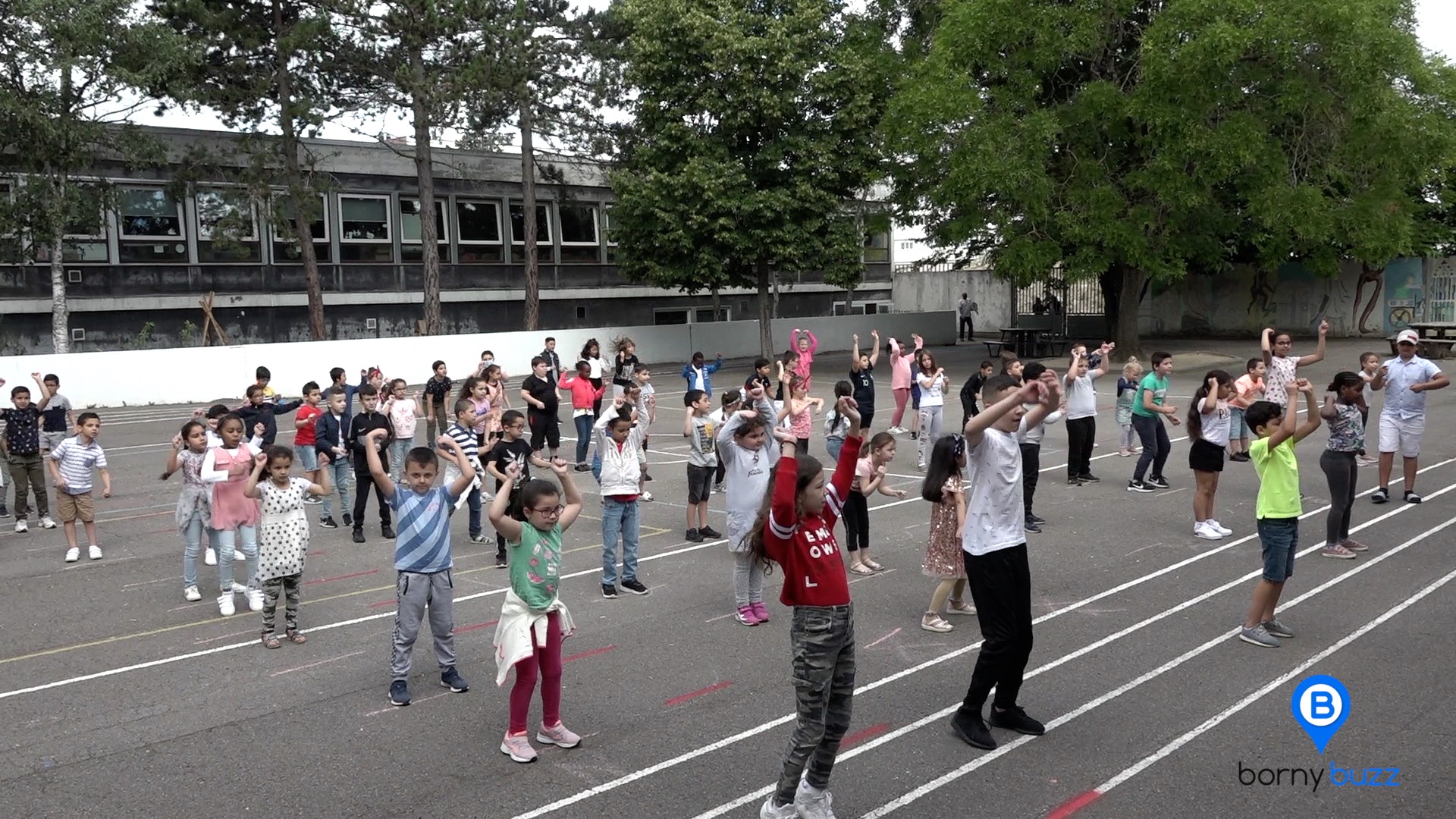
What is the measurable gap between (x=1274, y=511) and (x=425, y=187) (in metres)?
30.6

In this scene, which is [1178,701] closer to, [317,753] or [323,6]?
[317,753]

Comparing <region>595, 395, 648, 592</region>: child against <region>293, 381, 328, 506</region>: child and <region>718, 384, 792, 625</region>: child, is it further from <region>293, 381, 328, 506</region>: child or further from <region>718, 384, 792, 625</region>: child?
<region>293, 381, 328, 506</region>: child

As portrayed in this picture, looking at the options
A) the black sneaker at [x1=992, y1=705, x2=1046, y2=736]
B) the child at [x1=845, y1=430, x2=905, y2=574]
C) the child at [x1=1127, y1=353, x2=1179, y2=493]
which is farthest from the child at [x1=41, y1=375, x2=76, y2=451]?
the child at [x1=1127, y1=353, x2=1179, y2=493]

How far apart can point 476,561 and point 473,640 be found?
2.65 meters

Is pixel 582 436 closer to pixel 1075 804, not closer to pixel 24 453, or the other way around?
pixel 24 453

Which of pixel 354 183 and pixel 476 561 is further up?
pixel 354 183

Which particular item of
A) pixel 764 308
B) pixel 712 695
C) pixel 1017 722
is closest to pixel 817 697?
pixel 1017 722

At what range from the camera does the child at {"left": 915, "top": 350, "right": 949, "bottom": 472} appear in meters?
16.1

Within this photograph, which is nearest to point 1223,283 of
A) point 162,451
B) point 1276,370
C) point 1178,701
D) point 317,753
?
point 1276,370

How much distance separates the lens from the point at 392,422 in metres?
14.3

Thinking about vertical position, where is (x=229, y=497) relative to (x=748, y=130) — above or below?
below

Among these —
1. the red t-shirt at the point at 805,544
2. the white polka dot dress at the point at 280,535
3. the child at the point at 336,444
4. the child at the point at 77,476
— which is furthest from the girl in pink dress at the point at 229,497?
the red t-shirt at the point at 805,544

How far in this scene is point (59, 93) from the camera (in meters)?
28.0

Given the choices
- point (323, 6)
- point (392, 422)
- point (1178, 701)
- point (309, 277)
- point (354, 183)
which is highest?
point (323, 6)
